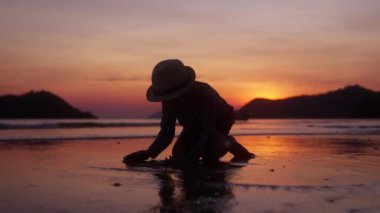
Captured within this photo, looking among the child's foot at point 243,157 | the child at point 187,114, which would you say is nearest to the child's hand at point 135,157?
the child at point 187,114

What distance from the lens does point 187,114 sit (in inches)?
238

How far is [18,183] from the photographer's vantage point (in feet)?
15.4

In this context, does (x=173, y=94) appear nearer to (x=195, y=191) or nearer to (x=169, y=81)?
(x=169, y=81)

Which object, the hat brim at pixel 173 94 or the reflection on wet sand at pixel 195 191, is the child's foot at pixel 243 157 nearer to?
the reflection on wet sand at pixel 195 191

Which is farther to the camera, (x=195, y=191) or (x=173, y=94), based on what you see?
(x=173, y=94)

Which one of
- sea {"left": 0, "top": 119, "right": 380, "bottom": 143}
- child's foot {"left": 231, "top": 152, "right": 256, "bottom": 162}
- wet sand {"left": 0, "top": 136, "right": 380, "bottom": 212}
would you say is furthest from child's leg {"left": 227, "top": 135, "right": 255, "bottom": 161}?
sea {"left": 0, "top": 119, "right": 380, "bottom": 143}

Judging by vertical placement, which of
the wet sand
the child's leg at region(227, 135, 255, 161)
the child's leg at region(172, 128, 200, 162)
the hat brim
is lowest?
the wet sand

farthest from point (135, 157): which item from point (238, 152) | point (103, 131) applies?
point (103, 131)

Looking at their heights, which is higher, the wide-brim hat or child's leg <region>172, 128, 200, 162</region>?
the wide-brim hat

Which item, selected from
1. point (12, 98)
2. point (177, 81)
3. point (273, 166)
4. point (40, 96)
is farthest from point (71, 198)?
point (40, 96)

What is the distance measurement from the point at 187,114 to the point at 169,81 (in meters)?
0.80

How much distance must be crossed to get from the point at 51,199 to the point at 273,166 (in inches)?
122

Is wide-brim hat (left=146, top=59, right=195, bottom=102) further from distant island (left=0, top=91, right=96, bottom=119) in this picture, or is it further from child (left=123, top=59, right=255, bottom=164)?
distant island (left=0, top=91, right=96, bottom=119)

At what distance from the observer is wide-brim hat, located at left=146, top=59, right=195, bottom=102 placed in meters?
5.38
